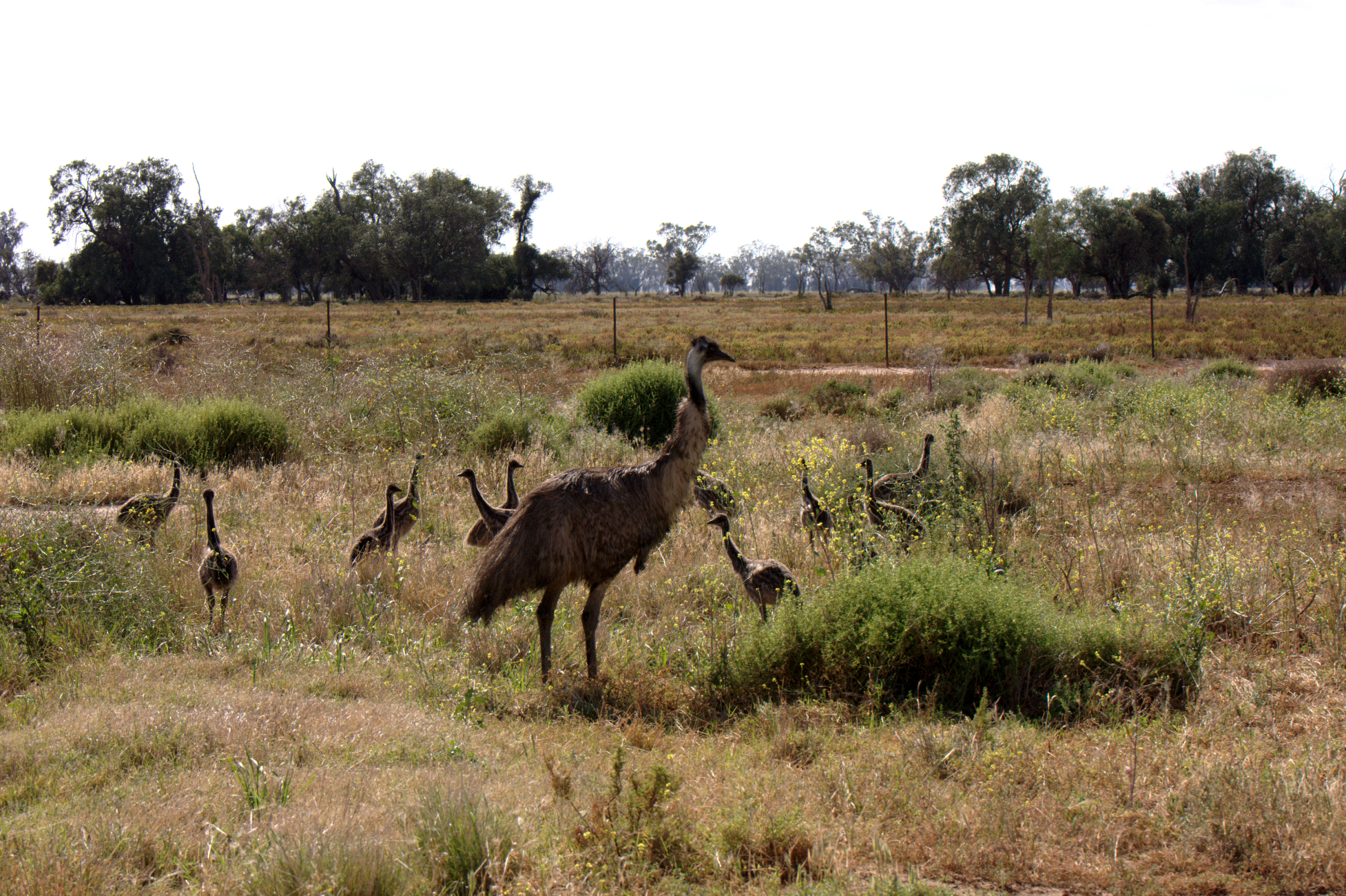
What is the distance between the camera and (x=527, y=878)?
11.2 ft

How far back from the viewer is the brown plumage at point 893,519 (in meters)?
7.43

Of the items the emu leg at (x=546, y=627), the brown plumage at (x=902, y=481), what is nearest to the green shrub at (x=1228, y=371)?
the brown plumage at (x=902, y=481)

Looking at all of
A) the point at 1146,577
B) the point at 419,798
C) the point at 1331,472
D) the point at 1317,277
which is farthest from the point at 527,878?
the point at 1317,277

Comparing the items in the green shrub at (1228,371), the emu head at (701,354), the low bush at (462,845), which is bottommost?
the low bush at (462,845)

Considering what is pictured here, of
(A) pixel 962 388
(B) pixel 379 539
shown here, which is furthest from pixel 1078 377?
(B) pixel 379 539

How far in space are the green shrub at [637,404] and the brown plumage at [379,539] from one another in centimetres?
549

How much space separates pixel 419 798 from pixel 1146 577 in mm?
5493

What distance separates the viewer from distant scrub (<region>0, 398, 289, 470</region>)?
11.6 metres

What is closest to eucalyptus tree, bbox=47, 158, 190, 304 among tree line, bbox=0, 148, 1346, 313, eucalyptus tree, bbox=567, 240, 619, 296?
tree line, bbox=0, 148, 1346, 313

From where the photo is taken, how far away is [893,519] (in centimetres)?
758

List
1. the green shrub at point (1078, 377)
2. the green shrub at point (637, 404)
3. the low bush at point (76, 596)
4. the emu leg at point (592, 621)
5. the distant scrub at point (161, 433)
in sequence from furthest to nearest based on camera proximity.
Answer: the green shrub at point (1078, 377)
the green shrub at point (637, 404)
the distant scrub at point (161, 433)
the emu leg at point (592, 621)
the low bush at point (76, 596)

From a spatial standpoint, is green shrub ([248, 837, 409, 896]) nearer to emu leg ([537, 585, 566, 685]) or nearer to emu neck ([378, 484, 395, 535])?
emu leg ([537, 585, 566, 685])

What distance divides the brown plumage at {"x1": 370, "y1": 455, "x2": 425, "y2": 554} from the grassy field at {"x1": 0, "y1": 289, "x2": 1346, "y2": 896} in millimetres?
262

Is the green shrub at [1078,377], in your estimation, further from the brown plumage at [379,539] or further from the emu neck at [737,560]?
the brown plumage at [379,539]
